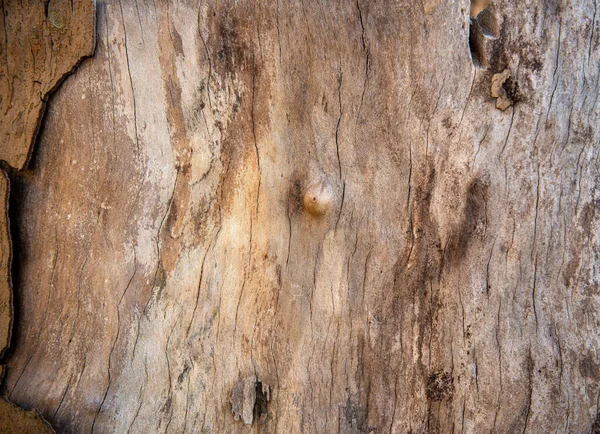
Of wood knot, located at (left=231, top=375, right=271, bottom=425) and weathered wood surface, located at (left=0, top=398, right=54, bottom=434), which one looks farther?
wood knot, located at (left=231, top=375, right=271, bottom=425)

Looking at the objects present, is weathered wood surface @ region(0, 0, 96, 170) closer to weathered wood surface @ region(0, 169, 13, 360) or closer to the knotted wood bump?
weathered wood surface @ region(0, 169, 13, 360)

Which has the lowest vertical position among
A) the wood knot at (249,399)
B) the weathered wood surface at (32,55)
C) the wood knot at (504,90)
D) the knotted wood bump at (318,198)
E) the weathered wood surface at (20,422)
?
the weathered wood surface at (20,422)

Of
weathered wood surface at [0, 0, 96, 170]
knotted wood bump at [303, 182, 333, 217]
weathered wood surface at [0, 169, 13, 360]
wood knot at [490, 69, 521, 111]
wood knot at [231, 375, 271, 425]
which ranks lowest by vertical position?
wood knot at [231, 375, 271, 425]

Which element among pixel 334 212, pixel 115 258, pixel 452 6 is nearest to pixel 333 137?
pixel 334 212

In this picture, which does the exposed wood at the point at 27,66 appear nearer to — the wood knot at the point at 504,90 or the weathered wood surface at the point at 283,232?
the weathered wood surface at the point at 283,232

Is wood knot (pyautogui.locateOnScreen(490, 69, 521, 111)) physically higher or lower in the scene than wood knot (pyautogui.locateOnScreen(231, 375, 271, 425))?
higher

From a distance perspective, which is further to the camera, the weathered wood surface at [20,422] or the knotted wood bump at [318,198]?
the knotted wood bump at [318,198]

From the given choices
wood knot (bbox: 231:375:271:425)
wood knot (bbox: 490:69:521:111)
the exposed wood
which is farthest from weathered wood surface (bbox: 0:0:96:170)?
wood knot (bbox: 490:69:521:111)

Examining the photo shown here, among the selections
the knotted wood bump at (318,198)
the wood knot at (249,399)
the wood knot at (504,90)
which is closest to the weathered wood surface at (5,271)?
the wood knot at (249,399)
